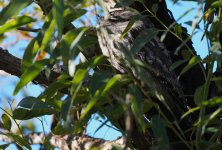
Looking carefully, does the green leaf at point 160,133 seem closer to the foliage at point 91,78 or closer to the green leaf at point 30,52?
the foliage at point 91,78

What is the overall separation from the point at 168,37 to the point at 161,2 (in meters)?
Result: 0.10

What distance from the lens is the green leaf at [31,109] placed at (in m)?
1.23

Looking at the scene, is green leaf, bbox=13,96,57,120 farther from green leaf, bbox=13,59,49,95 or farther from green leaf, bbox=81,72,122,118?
green leaf, bbox=81,72,122,118

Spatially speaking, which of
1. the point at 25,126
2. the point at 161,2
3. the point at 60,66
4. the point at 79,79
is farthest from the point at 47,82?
the point at 25,126

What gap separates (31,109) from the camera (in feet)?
4.08

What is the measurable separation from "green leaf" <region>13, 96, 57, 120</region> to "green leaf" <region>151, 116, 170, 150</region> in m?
0.29

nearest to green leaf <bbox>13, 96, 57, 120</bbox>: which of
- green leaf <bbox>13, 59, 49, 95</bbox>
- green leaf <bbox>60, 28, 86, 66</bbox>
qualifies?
green leaf <bbox>13, 59, 49, 95</bbox>

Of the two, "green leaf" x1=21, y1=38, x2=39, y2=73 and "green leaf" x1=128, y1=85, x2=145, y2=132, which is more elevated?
"green leaf" x1=21, y1=38, x2=39, y2=73

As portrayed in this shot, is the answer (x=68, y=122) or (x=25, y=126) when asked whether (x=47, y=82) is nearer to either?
(x=68, y=122)

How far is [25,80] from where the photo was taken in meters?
1.08

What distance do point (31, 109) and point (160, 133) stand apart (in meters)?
0.34

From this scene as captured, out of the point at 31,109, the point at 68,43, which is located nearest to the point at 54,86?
the point at 31,109

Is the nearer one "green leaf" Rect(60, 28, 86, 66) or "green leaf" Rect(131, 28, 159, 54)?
"green leaf" Rect(60, 28, 86, 66)

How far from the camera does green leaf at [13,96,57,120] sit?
1227 millimetres
